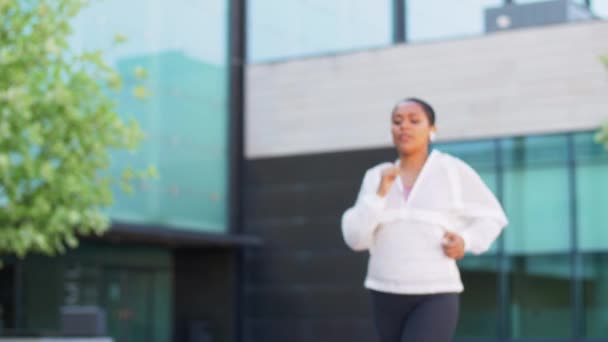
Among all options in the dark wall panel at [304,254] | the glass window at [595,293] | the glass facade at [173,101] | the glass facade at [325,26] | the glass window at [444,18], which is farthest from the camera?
the dark wall panel at [304,254]

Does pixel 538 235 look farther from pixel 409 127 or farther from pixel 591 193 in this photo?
pixel 409 127

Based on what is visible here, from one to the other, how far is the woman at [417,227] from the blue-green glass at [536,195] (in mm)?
17052

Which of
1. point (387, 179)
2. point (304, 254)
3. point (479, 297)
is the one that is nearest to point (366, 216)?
point (387, 179)

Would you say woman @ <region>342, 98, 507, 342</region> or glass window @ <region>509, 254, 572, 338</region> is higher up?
woman @ <region>342, 98, 507, 342</region>

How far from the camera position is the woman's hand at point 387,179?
4.61m

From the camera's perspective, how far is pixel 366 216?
4.72m

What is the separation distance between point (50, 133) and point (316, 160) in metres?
12.1

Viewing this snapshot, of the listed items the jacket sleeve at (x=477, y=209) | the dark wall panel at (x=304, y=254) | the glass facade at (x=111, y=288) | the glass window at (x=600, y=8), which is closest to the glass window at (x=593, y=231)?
the glass window at (x=600, y=8)

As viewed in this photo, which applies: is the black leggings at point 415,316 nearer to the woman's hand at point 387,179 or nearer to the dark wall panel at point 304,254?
the woman's hand at point 387,179

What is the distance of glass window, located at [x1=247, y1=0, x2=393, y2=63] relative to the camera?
24453 millimetres

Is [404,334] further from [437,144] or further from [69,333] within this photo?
[437,144]

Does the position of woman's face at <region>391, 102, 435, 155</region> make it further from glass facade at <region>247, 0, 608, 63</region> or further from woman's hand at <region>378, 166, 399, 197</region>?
glass facade at <region>247, 0, 608, 63</region>

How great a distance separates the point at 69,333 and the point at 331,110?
9.91 meters

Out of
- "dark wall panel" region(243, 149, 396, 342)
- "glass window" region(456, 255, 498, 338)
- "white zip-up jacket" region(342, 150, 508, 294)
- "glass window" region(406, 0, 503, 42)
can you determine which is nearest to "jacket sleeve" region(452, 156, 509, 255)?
"white zip-up jacket" region(342, 150, 508, 294)
